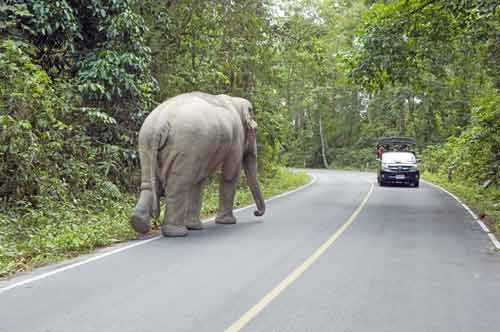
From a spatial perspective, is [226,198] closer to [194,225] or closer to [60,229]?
[194,225]

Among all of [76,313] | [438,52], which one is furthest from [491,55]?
[76,313]

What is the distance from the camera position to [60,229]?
35.9ft

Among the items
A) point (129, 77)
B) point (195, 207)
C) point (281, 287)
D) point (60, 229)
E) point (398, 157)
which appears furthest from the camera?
point (398, 157)

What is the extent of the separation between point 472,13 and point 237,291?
1352 centimetres

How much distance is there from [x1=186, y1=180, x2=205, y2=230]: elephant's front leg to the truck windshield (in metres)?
21.0

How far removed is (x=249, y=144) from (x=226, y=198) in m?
1.34

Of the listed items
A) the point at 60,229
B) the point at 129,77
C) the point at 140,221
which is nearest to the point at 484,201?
the point at 129,77

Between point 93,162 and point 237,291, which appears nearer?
point 237,291

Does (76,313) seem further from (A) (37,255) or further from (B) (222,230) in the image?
(B) (222,230)

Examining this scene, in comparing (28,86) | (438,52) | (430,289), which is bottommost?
(430,289)

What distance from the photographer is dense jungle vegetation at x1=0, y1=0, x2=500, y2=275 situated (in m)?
12.0

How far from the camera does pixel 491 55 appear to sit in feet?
69.5

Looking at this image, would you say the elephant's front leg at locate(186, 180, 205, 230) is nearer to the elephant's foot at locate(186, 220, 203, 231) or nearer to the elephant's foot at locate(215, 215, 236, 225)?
the elephant's foot at locate(186, 220, 203, 231)

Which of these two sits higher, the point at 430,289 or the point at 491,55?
the point at 491,55
